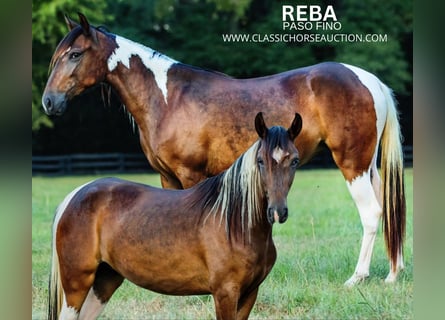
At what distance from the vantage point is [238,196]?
2.84 m

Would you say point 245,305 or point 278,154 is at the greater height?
point 278,154

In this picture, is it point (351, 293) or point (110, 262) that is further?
point (351, 293)

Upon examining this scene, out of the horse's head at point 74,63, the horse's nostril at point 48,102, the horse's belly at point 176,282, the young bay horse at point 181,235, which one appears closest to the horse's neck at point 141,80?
the horse's head at point 74,63

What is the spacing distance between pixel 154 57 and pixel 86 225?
45.5 inches

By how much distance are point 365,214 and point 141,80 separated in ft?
5.14

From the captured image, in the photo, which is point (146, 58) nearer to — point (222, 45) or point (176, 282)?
point (222, 45)

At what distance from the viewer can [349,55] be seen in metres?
3.76

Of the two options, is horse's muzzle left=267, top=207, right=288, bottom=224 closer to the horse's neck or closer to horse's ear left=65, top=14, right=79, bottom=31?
the horse's neck

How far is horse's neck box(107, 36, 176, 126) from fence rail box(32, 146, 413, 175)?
0.24 metres

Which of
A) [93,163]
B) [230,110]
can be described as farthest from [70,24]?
[230,110]

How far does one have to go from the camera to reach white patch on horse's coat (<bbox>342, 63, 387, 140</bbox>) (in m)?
3.70

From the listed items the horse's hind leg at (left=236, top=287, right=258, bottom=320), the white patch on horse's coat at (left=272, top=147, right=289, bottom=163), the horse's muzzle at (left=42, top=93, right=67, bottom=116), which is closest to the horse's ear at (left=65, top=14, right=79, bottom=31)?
the horse's muzzle at (left=42, top=93, right=67, bottom=116)
